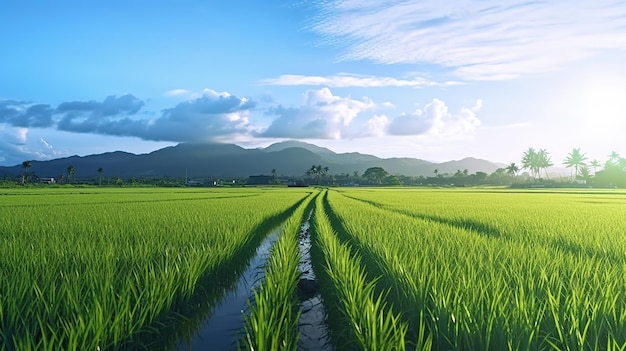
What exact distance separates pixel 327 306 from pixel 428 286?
163 cm

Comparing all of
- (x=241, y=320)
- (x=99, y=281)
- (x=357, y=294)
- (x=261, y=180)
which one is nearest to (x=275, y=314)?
(x=357, y=294)

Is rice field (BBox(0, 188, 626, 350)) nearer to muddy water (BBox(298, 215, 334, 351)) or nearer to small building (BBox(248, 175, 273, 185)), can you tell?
muddy water (BBox(298, 215, 334, 351))

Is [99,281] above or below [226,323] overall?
above

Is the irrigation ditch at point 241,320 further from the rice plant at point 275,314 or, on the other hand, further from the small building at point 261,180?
the small building at point 261,180

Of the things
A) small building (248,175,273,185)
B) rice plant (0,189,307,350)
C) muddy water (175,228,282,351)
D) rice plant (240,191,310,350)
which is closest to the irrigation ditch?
muddy water (175,228,282,351)

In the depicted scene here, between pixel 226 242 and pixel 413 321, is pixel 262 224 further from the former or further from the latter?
pixel 413 321

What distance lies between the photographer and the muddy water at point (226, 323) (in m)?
3.96

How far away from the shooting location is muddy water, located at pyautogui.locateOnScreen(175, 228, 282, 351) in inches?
156

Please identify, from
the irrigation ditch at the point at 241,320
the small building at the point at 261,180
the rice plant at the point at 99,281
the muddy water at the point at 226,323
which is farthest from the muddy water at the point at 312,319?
the small building at the point at 261,180

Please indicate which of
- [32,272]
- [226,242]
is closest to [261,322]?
[32,272]

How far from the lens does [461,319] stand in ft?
9.45

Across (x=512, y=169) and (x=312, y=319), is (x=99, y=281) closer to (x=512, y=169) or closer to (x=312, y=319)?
(x=312, y=319)

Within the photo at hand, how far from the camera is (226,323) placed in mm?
4527

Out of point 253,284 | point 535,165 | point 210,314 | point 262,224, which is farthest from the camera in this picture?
point 535,165
